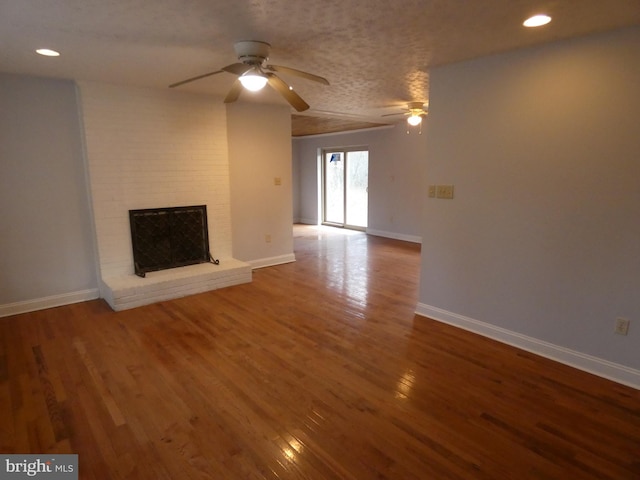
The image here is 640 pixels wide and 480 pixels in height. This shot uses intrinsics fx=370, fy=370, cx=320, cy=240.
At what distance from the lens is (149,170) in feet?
13.9

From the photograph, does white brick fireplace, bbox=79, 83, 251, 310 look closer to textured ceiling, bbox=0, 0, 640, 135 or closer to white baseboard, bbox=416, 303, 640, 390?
textured ceiling, bbox=0, 0, 640, 135

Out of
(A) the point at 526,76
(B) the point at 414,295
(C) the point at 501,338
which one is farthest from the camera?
(B) the point at 414,295

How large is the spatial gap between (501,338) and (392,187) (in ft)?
16.2

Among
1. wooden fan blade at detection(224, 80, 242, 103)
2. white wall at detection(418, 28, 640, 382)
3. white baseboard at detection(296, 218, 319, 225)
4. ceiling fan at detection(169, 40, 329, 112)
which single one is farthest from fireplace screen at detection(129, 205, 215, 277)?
white baseboard at detection(296, 218, 319, 225)

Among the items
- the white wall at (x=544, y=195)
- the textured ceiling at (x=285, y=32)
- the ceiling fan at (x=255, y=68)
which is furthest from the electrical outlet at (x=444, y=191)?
the ceiling fan at (x=255, y=68)

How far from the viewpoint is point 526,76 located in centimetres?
275

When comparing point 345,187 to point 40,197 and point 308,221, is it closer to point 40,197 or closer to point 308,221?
point 308,221

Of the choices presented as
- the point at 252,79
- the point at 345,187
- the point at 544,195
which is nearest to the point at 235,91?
the point at 252,79

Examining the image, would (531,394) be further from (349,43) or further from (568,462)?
(349,43)

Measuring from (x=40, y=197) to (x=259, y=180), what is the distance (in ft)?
8.25

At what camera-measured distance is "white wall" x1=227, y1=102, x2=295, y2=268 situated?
498 cm

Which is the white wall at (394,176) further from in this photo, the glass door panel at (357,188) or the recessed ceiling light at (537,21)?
the recessed ceiling light at (537,21)

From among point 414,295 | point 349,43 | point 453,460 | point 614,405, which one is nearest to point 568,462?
point 453,460

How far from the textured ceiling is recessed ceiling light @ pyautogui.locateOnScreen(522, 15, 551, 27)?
0.04 m
